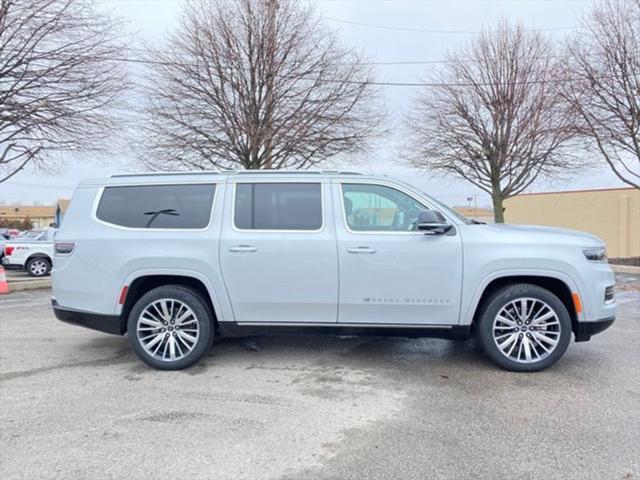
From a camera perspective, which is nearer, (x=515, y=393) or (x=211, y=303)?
(x=515, y=393)

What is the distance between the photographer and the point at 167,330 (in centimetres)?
449

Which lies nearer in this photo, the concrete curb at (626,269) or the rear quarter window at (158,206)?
the rear quarter window at (158,206)

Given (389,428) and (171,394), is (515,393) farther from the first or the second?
(171,394)

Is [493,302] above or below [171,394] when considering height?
above

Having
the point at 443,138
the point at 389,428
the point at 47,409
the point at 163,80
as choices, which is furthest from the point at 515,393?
the point at 443,138

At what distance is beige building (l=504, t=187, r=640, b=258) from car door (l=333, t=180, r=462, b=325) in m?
16.6

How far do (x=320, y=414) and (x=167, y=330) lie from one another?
1.95m

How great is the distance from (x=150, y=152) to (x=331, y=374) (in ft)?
38.4

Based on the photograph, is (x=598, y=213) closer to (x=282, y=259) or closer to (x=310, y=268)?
(x=310, y=268)

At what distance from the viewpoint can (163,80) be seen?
42.3ft

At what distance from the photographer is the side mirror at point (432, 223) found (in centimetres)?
415

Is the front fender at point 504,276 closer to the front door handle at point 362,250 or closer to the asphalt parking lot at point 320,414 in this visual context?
the asphalt parking lot at point 320,414

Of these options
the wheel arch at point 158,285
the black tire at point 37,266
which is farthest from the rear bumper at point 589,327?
the black tire at point 37,266

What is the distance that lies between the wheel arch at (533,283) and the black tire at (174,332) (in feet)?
8.96
